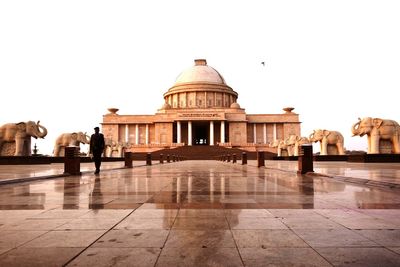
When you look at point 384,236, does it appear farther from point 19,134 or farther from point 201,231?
point 19,134

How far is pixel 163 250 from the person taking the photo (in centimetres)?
289

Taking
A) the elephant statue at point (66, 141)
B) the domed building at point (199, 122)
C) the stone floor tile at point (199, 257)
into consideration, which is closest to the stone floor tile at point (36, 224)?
the stone floor tile at point (199, 257)

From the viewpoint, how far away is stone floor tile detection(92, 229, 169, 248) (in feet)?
9.99

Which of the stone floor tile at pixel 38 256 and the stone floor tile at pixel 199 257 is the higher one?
the stone floor tile at pixel 38 256

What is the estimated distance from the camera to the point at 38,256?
2738mm

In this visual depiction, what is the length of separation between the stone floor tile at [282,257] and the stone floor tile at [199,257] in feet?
0.31

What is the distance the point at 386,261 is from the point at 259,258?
3.07 ft

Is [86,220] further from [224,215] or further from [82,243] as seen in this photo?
[224,215]

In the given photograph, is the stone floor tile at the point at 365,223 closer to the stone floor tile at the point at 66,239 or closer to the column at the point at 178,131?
the stone floor tile at the point at 66,239

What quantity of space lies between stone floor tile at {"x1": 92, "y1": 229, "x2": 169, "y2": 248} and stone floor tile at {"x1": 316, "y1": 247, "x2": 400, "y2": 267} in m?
1.40

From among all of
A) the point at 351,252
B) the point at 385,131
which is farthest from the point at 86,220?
the point at 385,131

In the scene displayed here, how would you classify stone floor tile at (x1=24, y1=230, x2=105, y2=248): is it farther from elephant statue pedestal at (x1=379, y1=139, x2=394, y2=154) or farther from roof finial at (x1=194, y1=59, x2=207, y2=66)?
roof finial at (x1=194, y1=59, x2=207, y2=66)

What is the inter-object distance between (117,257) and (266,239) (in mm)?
1368

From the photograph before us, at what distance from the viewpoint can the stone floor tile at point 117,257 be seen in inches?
101
